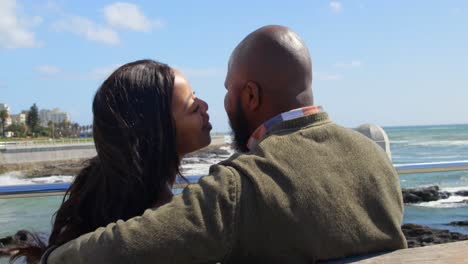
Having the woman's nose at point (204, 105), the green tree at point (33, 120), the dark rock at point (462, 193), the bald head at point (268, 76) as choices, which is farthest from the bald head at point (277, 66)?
the green tree at point (33, 120)

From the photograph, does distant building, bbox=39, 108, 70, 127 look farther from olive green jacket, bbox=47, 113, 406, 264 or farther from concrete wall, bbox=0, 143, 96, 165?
olive green jacket, bbox=47, 113, 406, 264

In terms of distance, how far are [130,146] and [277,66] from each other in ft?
1.17

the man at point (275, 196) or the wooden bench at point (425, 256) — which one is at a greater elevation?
the man at point (275, 196)

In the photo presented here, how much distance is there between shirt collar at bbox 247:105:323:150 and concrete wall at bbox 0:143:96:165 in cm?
4017

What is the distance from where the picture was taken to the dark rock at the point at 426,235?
449cm

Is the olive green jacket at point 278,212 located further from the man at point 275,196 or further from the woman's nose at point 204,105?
the woman's nose at point 204,105

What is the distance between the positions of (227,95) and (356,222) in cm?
42

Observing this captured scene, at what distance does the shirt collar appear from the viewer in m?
1.20

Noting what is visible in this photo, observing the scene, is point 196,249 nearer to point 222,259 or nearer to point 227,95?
point 222,259

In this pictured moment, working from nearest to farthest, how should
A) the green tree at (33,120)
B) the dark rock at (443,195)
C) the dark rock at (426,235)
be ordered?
the dark rock at (426,235)
the dark rock at (443,195)
the green tree at (33,120)

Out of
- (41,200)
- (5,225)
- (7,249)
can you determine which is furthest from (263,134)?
(5,225)

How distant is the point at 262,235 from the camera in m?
1.07

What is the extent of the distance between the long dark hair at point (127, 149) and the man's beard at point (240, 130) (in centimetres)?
14

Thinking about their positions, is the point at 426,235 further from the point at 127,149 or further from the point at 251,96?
the point at 127,149
